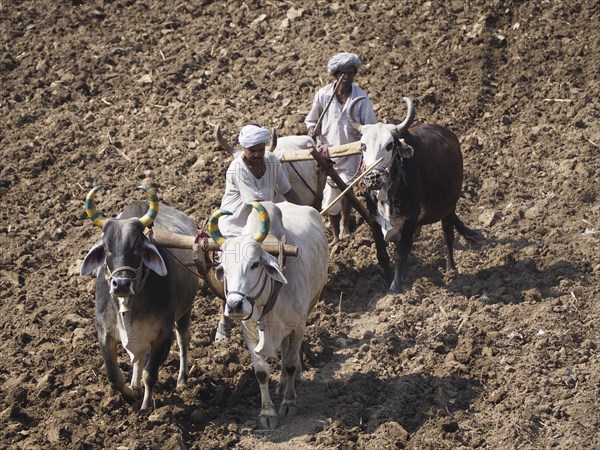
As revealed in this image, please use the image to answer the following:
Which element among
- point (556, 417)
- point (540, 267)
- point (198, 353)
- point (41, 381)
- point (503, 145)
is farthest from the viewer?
point (503, 145)

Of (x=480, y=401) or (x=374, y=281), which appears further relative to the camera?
(x=374, y=281)

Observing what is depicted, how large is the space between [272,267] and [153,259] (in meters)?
0.97

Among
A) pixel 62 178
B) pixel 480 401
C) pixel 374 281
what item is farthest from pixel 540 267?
pixel 62 178

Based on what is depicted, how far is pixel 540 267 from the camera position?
9688mm

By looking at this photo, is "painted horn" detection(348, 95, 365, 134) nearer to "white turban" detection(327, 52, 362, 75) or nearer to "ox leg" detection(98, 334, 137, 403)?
"white turban" detection(327, 52, 362, 75)

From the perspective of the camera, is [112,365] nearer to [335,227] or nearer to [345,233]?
[335,227]

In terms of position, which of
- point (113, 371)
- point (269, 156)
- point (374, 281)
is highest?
point (269, 156)

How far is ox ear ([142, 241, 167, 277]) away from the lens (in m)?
7.45

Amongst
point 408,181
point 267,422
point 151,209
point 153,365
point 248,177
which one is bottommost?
point 267,422

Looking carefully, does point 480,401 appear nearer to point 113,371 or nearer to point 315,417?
point 315,417

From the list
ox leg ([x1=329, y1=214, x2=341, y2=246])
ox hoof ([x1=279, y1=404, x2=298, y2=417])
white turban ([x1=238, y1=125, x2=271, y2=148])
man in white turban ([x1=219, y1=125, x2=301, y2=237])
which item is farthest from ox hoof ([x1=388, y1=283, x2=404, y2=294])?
white turban ([x1=238, y1=125, x2=271, y2=148])

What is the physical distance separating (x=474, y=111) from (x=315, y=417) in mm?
5952

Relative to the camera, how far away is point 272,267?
7.11 m

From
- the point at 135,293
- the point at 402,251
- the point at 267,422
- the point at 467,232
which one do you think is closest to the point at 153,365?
the point at 135,293
